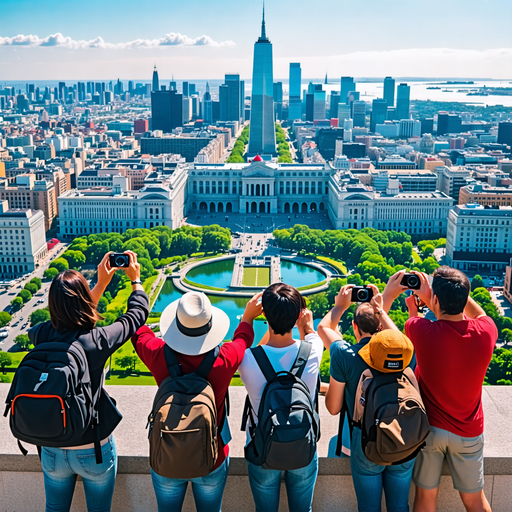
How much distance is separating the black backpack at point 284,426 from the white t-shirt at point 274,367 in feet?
0.35

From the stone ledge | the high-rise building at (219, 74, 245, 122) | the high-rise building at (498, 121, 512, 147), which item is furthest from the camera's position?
the high-rise building at (219, 74, 245, 122)

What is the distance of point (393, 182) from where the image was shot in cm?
8088

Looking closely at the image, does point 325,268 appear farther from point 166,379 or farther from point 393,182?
point 166,379

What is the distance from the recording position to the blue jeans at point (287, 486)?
6781 mm

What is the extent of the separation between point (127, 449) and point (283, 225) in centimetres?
7221

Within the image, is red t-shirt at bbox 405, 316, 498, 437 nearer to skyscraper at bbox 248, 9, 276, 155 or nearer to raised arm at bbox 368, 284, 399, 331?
raised arm at bbox 368, 284, 399, 331

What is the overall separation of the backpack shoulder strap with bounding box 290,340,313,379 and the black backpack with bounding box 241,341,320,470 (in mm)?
60

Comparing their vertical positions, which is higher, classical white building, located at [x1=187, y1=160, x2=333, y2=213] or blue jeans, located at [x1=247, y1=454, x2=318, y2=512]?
blue jeans, located at [x1=247, y1=454, x2=318, y2=512]

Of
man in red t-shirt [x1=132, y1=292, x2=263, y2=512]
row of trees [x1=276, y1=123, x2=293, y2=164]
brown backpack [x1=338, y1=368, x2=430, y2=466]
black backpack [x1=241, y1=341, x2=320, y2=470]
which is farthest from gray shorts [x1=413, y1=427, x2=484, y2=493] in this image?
row of trees [x1=276, y1=123, x2=293, y2=164]

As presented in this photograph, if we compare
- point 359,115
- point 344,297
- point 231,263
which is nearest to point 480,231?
point 231,263

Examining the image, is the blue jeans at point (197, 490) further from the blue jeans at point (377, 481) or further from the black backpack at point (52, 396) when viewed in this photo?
the blue jeans at point (377, 481)

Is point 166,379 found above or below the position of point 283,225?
above

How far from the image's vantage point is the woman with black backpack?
244 inches

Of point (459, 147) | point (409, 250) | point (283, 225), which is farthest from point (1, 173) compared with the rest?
point (459, 147)
